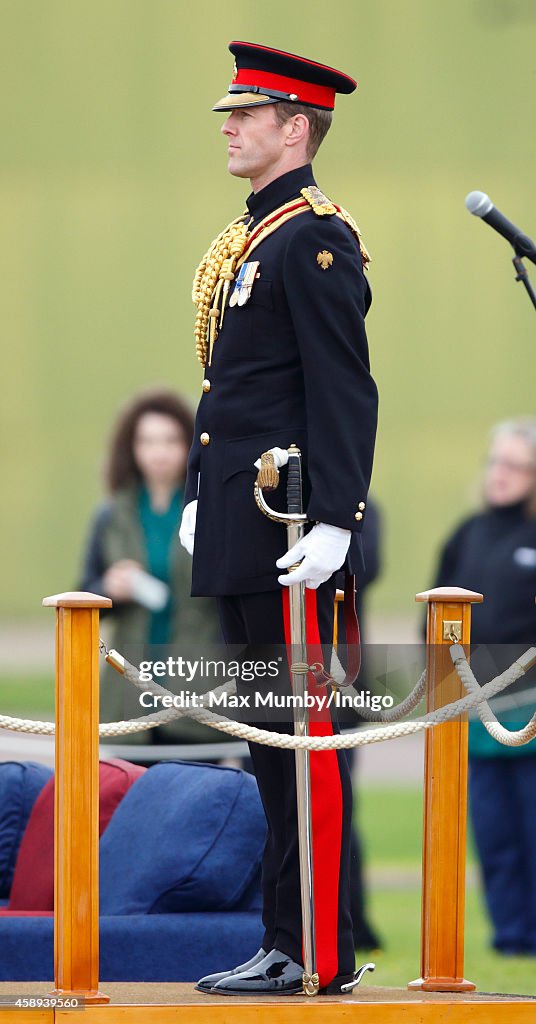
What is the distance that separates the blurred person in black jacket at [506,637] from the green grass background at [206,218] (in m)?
7.86

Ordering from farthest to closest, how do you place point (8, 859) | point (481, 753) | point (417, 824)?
point (417, 824) < point (481, 753) < point (8, 859)

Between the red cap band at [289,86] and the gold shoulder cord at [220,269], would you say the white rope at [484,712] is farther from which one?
the red cap band at [289,86]

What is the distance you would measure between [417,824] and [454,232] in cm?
628

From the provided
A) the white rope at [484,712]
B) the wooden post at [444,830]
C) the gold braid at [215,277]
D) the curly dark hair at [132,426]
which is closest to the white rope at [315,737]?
the white rope at [484,712]

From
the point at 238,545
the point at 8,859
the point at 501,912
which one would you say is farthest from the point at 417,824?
the point at 238,545

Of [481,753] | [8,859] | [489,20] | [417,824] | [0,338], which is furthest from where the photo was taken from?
[0,338]

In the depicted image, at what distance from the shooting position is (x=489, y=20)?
1419 cm

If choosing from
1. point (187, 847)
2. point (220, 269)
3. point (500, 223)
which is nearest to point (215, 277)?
point (220, 269)

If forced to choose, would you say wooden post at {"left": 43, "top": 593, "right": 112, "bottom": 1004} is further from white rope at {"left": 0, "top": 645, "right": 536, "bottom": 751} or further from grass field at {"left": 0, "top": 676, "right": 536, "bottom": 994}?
grass field at {"left": 0, "top": 676, "right": 536, "bottom": 994}

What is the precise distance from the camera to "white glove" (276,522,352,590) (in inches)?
133

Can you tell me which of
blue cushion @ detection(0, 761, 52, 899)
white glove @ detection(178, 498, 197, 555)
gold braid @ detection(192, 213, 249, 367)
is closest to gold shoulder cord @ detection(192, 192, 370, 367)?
gold braid @ detection(192, 213, 249, 367)

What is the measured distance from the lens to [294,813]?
11.6 feet

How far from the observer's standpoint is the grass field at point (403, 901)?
5.91 m

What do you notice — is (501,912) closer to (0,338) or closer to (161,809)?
(161,809)
